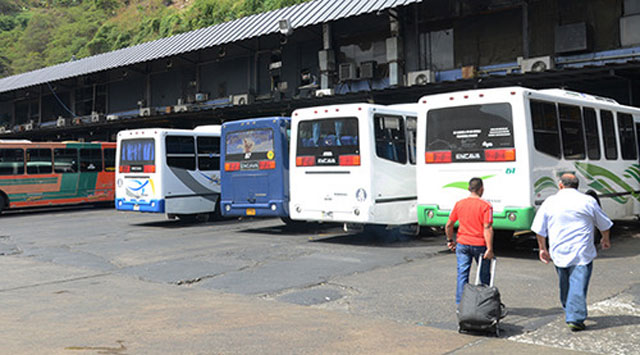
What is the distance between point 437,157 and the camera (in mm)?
12039

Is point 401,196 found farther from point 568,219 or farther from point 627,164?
point 568,219

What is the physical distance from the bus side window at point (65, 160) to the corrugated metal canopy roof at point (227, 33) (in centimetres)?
788

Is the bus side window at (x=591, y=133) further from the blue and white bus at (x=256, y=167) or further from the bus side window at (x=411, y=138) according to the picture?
the blue and white bus at (x=256, y=167)

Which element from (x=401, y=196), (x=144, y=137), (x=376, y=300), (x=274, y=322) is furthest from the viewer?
(x=144, y=137)

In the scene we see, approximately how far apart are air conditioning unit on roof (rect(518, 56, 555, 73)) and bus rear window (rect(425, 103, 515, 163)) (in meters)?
10.5

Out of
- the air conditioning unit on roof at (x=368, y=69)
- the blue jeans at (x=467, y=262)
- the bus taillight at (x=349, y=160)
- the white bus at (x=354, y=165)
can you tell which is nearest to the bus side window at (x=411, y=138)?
the white bus at (x=354, y=165)

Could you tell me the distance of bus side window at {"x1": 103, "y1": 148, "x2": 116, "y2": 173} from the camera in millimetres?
27109

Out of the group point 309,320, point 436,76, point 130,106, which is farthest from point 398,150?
point 130,106

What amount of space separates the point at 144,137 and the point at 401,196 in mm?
8961

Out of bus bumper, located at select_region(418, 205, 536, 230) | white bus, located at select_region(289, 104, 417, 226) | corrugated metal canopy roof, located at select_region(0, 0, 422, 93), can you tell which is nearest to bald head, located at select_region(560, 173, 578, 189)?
bus bumper, located at select_region(418, 205, 536, 230)

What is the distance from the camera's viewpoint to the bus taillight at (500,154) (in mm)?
11102

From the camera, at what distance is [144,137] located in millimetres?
18906

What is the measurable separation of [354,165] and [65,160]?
16612mm

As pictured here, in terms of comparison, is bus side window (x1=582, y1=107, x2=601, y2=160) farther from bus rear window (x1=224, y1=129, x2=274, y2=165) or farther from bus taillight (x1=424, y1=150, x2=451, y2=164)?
bus rear window (x1=224, y1=129, x2=274, y2=165)
